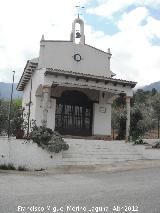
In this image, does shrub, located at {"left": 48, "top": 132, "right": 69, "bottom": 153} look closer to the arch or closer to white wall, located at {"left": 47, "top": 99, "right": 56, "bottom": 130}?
white wall, located at {"left": 47, "top": 99, "right": 56, "bottom": 130}

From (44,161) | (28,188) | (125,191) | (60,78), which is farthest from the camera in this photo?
(60,78)

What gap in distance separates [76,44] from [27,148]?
947 cm

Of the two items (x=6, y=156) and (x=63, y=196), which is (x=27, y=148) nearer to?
(x=6, y=156)

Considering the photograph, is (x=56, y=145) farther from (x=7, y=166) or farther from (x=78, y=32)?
(x=78, y=32)

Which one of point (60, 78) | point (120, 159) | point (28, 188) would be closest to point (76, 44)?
point (60, 78)

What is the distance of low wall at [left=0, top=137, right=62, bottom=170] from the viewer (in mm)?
16469

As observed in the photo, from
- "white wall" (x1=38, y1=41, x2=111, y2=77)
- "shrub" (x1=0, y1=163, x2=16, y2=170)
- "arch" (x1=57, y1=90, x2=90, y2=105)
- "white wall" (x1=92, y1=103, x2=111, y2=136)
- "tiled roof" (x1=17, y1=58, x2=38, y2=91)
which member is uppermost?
"white wall" (x1=38, y1=41, x2=111, y2=77)

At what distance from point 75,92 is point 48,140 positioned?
289 inches

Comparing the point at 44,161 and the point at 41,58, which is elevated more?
the point at 41,58

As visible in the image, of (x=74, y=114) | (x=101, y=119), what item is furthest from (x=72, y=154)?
(x=101, y=119)

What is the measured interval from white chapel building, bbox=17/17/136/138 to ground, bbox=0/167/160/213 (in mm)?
8016

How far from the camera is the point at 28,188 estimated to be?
11117mm

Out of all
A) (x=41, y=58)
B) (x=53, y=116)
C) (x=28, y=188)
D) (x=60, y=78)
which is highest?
(x=41, y=58)

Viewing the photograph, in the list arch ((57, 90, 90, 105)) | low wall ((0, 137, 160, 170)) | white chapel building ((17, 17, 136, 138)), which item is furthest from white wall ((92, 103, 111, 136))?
low wall ((0, 137, 160, 170))
